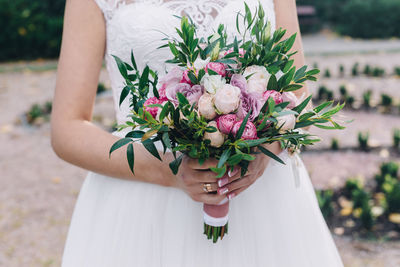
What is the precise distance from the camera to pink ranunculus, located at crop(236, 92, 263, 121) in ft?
4.23

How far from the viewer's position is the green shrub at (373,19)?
1392 centimetres

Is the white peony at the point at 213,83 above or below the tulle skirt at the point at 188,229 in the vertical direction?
above

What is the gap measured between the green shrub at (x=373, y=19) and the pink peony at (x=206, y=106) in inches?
565

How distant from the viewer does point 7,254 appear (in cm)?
362

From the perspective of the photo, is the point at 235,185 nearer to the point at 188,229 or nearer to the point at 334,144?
the point at 188,229

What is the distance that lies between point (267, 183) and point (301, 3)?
17105mm

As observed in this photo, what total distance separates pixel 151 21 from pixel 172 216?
0.84 meters

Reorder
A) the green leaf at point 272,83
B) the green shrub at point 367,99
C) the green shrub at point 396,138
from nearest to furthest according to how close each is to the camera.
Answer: the green leaf at point 272,83 → the green shrub at point 396,138 → the green shrub at point 367,99

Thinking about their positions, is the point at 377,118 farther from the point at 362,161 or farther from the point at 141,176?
the point at 141,176

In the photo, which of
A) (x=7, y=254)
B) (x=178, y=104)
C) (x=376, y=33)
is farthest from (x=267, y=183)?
(x=376, y=33)

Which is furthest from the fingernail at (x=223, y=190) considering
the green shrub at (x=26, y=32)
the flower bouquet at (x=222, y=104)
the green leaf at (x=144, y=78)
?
the green shrub at (x=26, y=32)

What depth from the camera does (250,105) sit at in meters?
1.31

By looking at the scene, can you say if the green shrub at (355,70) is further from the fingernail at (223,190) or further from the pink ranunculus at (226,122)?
the pink ranunculus at (226,122)

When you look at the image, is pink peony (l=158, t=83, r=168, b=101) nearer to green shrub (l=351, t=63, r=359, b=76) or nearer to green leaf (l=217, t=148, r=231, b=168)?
green leaf (l=217, t=148, r=231, b=168)
